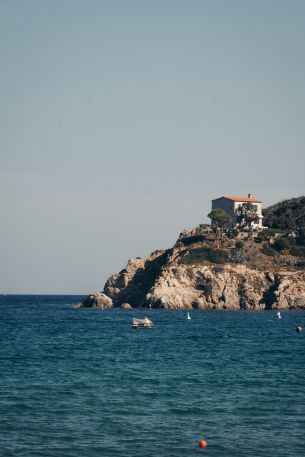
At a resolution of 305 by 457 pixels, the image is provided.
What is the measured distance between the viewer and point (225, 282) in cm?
15638

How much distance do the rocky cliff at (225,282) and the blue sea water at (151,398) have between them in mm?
73338

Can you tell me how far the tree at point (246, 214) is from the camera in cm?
19388

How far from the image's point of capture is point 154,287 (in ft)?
521

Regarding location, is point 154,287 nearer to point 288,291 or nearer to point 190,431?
point 288,291

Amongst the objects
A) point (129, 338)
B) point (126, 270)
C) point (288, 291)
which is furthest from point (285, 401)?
point (126, 270)

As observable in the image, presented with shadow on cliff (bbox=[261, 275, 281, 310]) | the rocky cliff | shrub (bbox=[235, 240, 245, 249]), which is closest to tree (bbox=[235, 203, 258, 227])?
shrub (bbox=[235, 240, 245, 249])

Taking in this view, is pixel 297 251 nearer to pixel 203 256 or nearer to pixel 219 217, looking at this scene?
pixel 219 217

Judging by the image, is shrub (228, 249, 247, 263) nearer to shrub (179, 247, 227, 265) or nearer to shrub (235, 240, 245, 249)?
shrub (179, 247, 227, 265)

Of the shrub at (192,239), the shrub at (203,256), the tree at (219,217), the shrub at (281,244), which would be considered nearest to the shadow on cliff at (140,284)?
the shrub at (192,239)

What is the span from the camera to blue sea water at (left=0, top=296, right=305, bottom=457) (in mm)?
33156

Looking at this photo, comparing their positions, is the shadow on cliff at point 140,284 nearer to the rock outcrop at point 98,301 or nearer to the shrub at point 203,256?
the rock outcrop at point 98,301

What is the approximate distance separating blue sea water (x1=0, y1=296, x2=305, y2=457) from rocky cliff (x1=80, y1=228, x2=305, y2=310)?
73338mm

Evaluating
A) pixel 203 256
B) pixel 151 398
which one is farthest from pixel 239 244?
pixel 151 398

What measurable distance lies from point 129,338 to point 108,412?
47.2m
